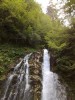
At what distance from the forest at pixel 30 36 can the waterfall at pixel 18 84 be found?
3.08 feet

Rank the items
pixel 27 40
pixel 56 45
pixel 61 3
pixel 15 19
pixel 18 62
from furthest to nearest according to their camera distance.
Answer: pixel 27 40
pixel 15 19
pixel 18 62
pixel 56 45
pixel 61 3

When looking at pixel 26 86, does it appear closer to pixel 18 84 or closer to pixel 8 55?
pixel 18 84

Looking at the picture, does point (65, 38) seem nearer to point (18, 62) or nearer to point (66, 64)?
point (66, 64)

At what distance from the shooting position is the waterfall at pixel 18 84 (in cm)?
1105

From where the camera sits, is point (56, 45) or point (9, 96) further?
point (56, 45)

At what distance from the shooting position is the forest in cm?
1212

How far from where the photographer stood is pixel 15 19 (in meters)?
18.3

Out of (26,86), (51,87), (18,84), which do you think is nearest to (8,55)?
(18,84)

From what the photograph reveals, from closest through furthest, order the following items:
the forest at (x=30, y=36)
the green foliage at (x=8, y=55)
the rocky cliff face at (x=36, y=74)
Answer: the rocky cliff face at (x=36, y=74) → the forest at (x=30, y=36) → the green foliage at (x=8, y=55)

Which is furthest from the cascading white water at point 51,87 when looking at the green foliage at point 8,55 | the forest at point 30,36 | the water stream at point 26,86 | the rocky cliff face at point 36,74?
the green foliage at point 8,55

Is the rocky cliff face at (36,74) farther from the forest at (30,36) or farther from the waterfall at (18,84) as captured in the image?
the forest at (30,36)

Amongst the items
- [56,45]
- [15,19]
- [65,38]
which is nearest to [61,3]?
[65,38]

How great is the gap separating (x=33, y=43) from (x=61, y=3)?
31.2 feet

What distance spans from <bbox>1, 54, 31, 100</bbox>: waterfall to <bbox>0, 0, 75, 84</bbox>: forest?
37.0 inches
